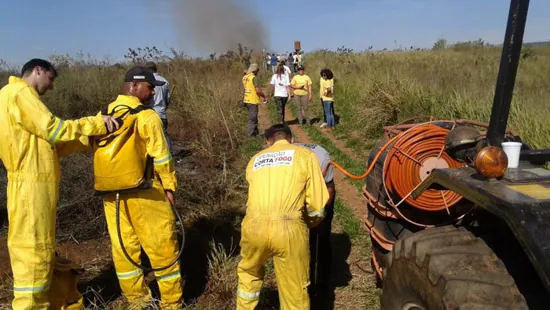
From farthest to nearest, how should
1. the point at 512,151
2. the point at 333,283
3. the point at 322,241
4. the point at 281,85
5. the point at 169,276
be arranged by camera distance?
the point at 281,85 < the point at 333,283 < the point at 322,241 < the point at 169,276 < the point at 512,151

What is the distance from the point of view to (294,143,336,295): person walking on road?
379 centimetres

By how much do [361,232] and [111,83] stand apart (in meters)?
9.74

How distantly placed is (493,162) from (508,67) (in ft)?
1.64

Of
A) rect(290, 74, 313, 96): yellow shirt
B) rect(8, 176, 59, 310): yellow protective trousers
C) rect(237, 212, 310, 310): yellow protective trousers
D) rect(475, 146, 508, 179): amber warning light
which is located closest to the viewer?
rect(475, 146, 508, 179): amber warning light

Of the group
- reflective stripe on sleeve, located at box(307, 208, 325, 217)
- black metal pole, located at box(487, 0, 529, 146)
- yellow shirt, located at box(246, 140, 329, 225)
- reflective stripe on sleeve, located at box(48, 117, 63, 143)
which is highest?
black metal pole, located at box(487, 0, 529, 146)

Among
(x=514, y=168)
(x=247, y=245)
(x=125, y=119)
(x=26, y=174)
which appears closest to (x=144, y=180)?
(x=125, y=119)

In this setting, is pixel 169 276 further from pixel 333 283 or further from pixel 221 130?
pixel 221 130

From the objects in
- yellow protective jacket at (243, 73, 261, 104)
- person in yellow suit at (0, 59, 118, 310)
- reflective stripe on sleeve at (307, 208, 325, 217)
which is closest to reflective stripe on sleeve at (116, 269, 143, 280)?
person in yellow suit at (0, 59, 118, 310)

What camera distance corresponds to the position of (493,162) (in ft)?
6.40

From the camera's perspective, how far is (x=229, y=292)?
3885 millimetres

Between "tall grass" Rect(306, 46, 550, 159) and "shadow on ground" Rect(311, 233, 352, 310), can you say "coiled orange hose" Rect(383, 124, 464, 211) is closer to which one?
"shadow on ground" Rect(311, 233, 352, 310)

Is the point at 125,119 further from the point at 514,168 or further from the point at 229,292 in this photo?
the point at 514,168

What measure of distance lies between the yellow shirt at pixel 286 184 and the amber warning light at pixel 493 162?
4.26ft

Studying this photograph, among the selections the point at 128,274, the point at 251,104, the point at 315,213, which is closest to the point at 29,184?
the point at 128,274
